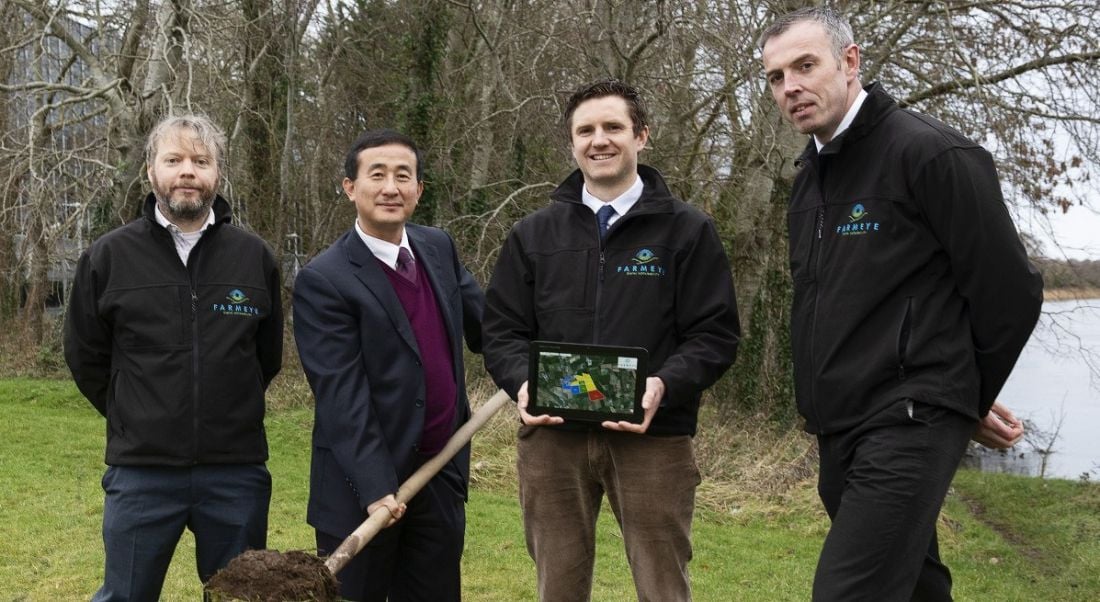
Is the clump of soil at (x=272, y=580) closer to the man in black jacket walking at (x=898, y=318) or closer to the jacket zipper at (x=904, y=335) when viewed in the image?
the man in black jacket walking at (x=898, y=318)

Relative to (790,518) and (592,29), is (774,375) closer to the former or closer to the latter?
(790,518)

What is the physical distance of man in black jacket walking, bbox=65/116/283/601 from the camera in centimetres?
346

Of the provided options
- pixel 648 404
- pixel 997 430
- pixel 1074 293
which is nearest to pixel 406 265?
pixel 648 404

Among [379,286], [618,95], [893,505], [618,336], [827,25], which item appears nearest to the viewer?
[893,505]

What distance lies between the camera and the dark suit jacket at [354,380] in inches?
132

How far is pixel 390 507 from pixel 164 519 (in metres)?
0.82

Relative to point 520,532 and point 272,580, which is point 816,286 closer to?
point 272,580

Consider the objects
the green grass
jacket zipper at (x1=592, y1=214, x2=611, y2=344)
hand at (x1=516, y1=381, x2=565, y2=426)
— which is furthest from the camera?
the green grass

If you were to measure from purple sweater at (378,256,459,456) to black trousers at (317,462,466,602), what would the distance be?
128 millimetres

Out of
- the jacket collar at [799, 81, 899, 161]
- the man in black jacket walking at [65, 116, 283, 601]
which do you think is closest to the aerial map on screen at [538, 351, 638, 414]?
the jacket collar at [799, 81, 899, 161]

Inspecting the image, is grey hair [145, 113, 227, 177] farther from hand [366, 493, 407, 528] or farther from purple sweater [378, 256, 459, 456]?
hand [366, 493, 407, 528]

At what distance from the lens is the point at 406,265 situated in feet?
11.9

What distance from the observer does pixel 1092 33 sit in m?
10.5

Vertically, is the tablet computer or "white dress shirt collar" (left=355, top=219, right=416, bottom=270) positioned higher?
"white dress shirt collar" (left=355, top=219, right=416, bottom=270)
